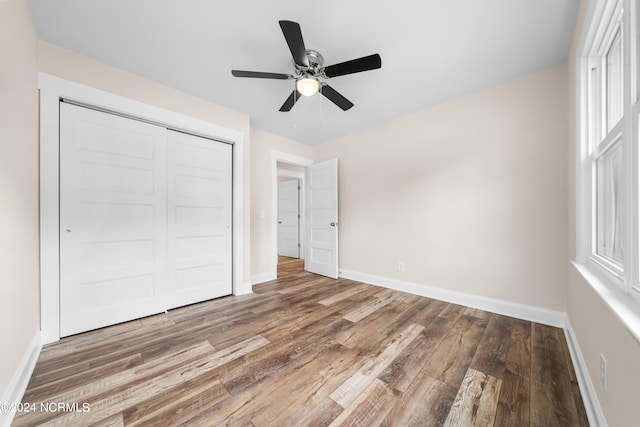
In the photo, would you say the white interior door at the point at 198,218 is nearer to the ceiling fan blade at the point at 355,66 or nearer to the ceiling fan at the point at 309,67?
the ceiling fan at the point at 309,67

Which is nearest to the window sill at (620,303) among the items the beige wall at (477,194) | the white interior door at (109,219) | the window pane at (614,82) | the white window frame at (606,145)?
the white window frame at (606,145)

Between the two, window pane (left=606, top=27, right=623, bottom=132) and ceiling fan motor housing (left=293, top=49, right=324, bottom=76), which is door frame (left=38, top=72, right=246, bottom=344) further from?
window pane (left=606, top=27, right=623, bottom=132)

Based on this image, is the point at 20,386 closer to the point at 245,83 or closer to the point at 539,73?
the point at 245,83

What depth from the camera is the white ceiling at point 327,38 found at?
5.15ft

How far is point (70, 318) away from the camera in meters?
2.00

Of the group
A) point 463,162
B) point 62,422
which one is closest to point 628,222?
point 463,162

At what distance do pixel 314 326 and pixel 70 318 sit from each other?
7.08ft

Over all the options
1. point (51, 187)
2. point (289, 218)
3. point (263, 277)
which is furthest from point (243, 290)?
point (289, 218)

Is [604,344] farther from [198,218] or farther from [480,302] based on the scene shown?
[198,218]

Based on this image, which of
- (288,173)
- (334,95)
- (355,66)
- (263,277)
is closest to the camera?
(355,66)

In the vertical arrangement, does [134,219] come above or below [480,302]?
above

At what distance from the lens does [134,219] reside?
7.65ft

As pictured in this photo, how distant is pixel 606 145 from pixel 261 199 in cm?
364

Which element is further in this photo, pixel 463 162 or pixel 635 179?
pixel 463 162
